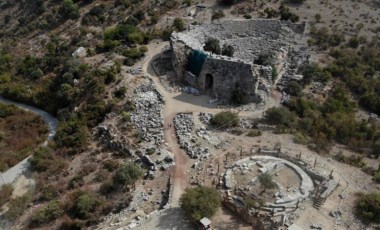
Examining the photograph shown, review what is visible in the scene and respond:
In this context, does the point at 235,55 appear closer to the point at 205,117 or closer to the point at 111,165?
the point at 205,117

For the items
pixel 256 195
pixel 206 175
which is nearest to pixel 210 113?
pixel 206 175

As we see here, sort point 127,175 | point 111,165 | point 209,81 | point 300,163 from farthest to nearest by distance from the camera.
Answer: point 209,81
point 111,165
point 300,163
point 127,175

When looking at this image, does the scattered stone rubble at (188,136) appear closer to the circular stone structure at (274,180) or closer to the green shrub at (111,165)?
the circular stone structure at (274,180)

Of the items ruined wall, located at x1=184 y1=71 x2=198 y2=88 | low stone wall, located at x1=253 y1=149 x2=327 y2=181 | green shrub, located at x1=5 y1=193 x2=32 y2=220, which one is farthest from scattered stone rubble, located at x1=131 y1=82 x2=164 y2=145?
green shrub, located at x1=5 y1=193 x2=32 y2=220

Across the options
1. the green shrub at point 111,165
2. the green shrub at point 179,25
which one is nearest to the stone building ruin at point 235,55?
the green shrub at point 179,25

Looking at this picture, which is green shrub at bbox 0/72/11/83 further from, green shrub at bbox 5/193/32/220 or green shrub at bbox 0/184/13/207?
green shrub at bbox 5/193/32/220

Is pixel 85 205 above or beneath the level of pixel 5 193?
above

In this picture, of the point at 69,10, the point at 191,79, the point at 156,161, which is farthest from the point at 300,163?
the point at 69,10
